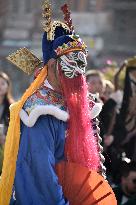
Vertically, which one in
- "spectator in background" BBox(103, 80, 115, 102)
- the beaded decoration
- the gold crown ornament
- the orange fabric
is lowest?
"spectator in background" BBox(103, 80, 115, 102)

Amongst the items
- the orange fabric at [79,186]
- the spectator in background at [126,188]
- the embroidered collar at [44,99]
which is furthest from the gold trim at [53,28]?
the spectator in background at [126,188]

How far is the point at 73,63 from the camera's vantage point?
3381mm

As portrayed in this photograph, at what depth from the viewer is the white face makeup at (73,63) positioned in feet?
11.1

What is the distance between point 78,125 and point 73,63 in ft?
A: 1.05

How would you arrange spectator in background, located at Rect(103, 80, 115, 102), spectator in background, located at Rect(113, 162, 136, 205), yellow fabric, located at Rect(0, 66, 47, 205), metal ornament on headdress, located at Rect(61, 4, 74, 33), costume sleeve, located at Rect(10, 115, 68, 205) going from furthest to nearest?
spectator in background, located at Rect(103, 80, 115, 102) → spectator in background, located at Rect(113, 162, 136, 205) → metal ornament on headdress, located at Rect(61, 4, 74, 33) → yellow fabric, located at Rect(0, 66, 47, 205) → costume sleeve, located at Rect(10, 115, 68, 205)

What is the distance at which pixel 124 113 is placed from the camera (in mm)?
6293

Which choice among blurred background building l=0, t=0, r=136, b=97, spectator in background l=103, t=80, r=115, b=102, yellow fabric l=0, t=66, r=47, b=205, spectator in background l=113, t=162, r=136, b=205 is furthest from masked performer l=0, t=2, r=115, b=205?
blurred background building l=0, t=0, r=136, b=97

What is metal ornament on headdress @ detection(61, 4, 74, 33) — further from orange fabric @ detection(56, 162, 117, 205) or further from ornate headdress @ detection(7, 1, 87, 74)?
orange fabric @ detection(56, 162, 117, 205)

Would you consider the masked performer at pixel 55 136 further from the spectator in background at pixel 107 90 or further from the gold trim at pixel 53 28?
the spectator in background at pixel 107 90

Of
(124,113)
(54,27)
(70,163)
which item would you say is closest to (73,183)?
(70,163)

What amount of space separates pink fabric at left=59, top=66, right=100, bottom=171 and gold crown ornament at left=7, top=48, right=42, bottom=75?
0.23 meters

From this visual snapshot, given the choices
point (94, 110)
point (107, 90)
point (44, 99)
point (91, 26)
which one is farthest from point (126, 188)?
point (91, 26)

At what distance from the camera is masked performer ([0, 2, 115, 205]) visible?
3.23 meters

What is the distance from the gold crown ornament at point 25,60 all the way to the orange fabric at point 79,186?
22.6 inches
